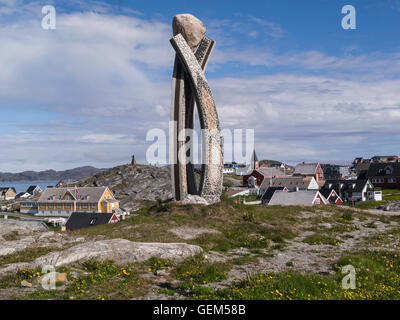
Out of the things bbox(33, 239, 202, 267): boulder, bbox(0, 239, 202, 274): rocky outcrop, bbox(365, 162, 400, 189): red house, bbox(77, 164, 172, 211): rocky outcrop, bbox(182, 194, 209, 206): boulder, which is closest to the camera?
bbox(0, 239, 202, 274): rocky outcrop

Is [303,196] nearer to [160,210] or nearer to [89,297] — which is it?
[160,210]

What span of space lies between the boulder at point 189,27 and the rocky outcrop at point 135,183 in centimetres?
6483

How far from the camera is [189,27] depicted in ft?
78.8

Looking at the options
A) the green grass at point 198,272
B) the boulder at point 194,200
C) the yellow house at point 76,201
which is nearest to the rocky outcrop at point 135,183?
the yellow house at point 76,201

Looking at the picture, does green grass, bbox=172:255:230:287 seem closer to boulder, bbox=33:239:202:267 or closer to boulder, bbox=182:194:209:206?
boulder, bbox=33:239:202:267

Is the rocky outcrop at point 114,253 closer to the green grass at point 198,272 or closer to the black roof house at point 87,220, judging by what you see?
the green grass at point 198,272

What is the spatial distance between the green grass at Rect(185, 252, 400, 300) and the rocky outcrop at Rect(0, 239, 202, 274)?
123 inches

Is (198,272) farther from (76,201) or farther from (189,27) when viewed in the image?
(76,201)

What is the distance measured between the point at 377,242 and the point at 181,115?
14348 millimetres

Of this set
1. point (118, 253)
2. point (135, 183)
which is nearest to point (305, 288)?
point (118, 253)

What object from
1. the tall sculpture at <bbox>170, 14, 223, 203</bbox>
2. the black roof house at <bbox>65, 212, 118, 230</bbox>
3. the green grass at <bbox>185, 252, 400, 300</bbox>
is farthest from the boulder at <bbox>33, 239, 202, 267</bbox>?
the black roof house at <bbox>65, 212, 118, 230</bbox>

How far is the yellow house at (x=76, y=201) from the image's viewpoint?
73.8 metres

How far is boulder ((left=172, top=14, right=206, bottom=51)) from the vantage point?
78.7 feet

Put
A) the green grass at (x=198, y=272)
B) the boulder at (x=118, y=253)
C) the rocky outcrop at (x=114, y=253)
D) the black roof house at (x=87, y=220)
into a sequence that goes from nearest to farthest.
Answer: the green grass at (x=198, y=272) < the rocky outcrop at (x=114, y=253) < the boulder at (x=118, y=253) < the black roof house at (x=87, y=220)
